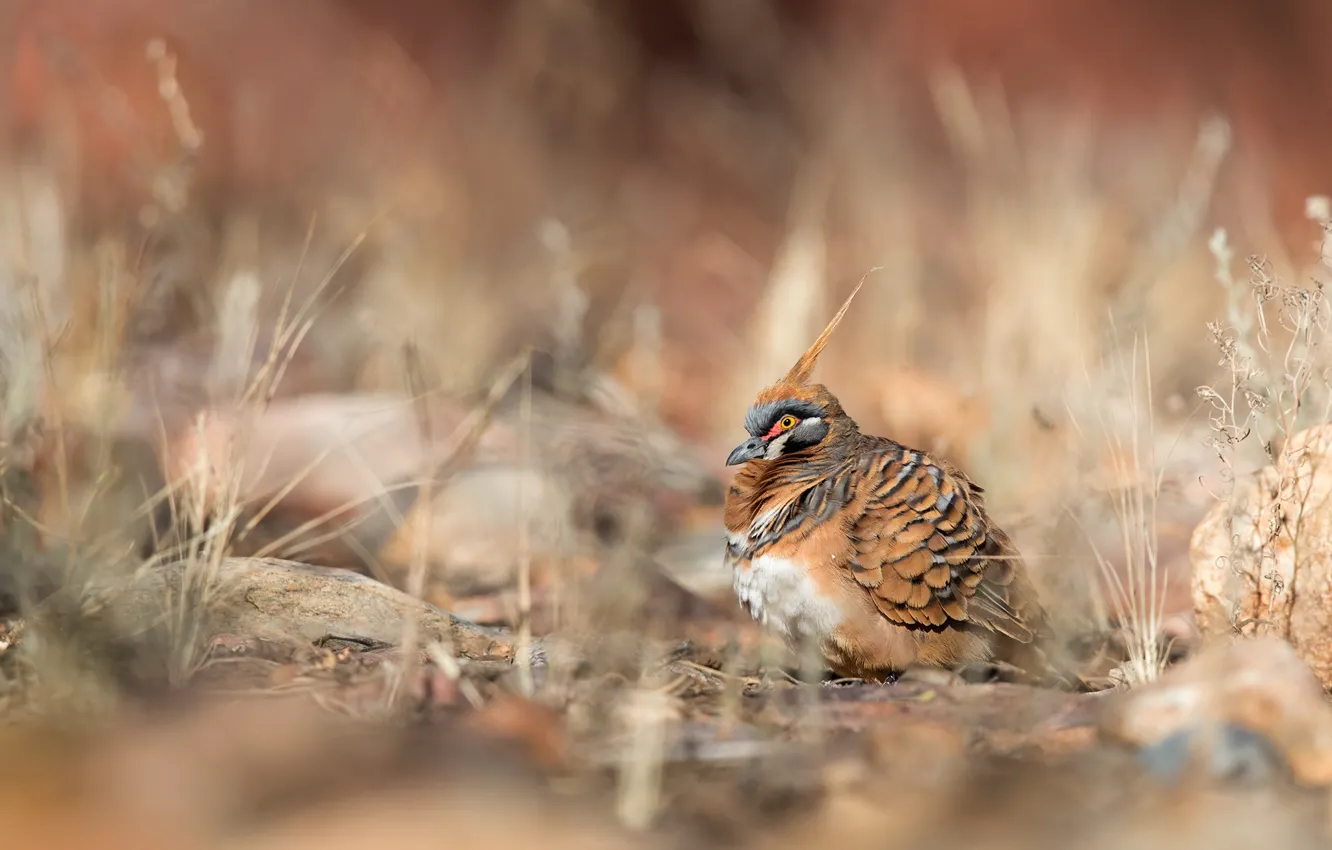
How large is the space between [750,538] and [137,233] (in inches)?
191

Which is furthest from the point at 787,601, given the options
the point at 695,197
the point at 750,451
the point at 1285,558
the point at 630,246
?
the point at 695,197

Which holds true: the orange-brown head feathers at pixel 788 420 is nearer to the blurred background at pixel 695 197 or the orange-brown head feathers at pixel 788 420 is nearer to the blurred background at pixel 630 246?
the blurred background at pixel 630 246

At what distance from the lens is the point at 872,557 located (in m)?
3.73

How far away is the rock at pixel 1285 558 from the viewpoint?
337 centimetres

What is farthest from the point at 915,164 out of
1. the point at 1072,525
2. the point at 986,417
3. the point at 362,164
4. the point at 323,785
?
the point at 323,785

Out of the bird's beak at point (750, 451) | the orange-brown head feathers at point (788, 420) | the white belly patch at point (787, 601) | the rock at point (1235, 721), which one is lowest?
the white belly patch at point (787, 601)

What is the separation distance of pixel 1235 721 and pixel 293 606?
2290 mm

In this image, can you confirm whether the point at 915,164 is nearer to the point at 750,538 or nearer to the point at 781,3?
the point at 781,3

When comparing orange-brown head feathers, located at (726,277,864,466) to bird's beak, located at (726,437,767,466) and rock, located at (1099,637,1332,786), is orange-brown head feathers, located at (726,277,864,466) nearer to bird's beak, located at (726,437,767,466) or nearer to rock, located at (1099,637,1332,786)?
bird's beak, located at (726,437,767,466)

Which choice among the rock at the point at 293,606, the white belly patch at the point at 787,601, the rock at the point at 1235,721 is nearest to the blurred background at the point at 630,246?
the rock at the point at 293,606

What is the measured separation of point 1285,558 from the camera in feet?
11.4

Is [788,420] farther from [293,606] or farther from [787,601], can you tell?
[293,606]

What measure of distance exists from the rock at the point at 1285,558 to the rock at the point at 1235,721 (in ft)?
1.84

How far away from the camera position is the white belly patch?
3707 millimetres
